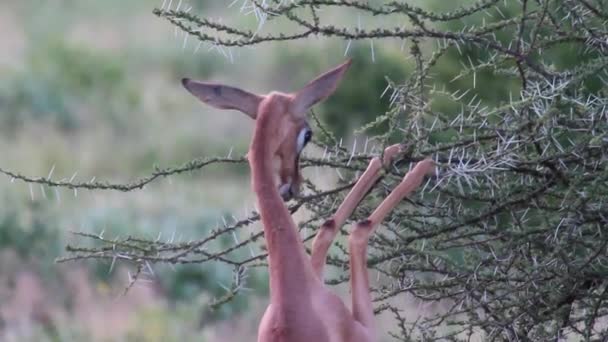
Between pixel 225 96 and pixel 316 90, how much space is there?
0.79ft

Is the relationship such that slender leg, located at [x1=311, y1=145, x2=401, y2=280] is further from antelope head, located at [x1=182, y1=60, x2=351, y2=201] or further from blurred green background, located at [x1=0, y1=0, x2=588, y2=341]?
blurred green background, located at [x1=0, y1=0, x2=588, y2=341]

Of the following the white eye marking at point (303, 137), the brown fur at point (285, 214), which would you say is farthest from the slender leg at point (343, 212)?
the white eye marking at point (303, 137)

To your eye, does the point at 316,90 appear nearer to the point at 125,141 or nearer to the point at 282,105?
the point at 282,105

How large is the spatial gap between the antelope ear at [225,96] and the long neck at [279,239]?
0.08m

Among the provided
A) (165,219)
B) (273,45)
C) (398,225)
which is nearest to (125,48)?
(273,45)

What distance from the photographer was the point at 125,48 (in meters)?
24.7

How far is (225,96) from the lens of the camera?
366 cm

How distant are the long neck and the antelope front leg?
21 cm

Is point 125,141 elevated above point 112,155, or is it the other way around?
point 125,141

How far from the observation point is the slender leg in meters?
3.89

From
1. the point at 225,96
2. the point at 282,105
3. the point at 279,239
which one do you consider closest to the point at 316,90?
the point at 282,105

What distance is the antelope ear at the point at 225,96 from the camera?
143 inches

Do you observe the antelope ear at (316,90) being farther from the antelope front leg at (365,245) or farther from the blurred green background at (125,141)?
the blurred green background at (125,141)

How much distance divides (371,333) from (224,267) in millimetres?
9021
